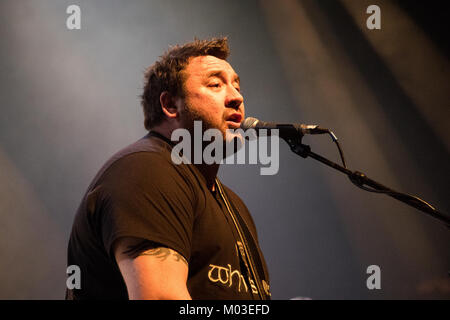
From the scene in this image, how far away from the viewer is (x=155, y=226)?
45.3 inches

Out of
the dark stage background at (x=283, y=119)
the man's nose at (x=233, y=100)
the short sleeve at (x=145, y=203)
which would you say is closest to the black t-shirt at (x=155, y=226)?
the short sleeve at (x=145, y=203)

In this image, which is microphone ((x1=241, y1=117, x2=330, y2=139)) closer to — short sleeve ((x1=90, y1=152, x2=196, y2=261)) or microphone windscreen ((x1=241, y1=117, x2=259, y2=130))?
microphone windscreen ((x1=241, y1=117, x2=259, y2=130))

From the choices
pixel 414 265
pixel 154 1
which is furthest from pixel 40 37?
pixel 414 265

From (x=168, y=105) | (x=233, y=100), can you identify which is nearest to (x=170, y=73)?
(x=168, y=105)

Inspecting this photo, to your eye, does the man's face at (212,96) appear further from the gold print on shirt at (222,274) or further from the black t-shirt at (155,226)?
the gold print on shirt at (222,274)

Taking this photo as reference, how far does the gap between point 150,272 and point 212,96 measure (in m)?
1.05

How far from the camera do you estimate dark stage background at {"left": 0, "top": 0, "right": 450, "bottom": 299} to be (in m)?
3.29

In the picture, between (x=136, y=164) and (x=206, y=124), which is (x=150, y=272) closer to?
(x=136, y=164)

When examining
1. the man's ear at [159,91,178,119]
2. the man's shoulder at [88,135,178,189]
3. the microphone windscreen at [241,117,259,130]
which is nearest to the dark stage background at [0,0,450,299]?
the man's ear at [159,91,178,119]

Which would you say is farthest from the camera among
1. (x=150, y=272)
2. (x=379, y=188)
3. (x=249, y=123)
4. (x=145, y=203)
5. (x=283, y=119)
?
(x=283, y=119)

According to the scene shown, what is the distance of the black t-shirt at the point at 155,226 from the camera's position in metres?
1.17

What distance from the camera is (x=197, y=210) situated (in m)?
1.44

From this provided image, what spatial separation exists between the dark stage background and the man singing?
168cm

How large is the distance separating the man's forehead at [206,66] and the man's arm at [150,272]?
1123 millimetres
